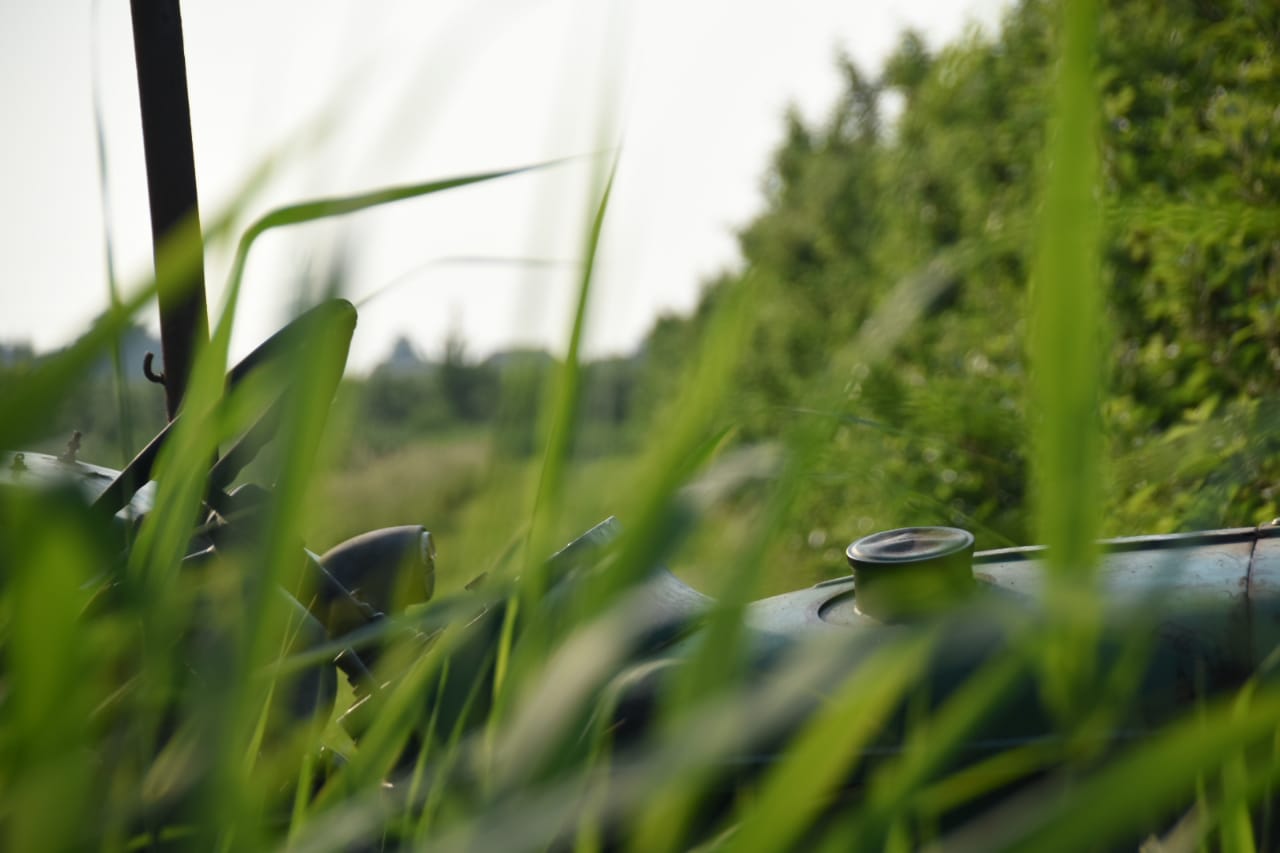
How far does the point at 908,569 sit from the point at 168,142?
1.22 m

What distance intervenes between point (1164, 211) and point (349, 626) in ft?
3.70

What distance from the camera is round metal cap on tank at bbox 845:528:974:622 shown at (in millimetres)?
→ 1278

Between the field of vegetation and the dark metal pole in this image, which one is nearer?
the field of vegetation

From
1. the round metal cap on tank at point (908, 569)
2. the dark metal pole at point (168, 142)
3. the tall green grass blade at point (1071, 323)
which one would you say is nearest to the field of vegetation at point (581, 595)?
the tall green grass blade at point (1071, 323)

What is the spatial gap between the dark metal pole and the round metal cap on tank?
881mm

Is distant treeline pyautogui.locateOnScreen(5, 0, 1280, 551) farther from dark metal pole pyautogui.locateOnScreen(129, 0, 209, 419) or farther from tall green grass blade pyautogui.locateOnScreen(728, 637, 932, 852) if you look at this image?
dark metal pole pyautogui.locateOnScreen(129, 0, 209, 419)

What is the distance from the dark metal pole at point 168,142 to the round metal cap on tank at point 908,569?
88 cm

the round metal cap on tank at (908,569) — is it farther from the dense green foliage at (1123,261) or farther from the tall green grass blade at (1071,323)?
the tall green grass blade at (1071,323)

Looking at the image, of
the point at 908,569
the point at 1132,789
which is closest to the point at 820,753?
the point at 1132,789

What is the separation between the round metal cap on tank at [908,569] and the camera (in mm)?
1278

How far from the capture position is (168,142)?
1613mm

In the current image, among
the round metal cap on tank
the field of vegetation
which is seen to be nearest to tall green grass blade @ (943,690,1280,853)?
the field of vegetation

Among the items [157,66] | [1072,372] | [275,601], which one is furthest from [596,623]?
[157,66]

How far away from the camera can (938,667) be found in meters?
1.25
